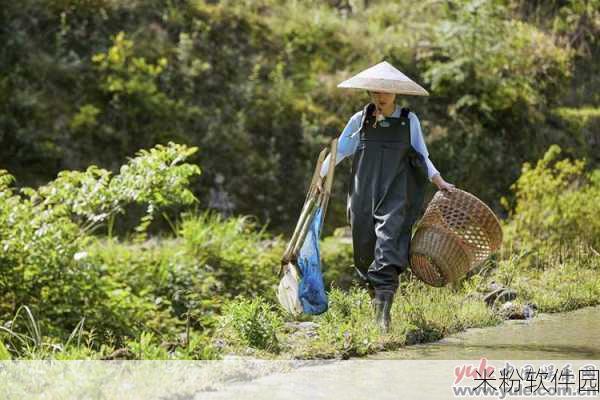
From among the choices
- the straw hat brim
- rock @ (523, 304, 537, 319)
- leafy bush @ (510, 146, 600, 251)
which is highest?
the straw hat brim

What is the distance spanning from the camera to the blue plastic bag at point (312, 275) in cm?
591

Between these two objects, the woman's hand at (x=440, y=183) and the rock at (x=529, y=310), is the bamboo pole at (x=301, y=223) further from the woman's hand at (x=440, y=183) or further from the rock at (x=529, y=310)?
the rock at (x=529, y=310)

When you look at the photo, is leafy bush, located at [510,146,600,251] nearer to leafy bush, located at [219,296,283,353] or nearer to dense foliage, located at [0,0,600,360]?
dense foliage, located at [0,0,600,360]

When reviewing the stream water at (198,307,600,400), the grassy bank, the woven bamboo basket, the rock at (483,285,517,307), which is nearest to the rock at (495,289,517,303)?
the rock at (483,285,517,307)

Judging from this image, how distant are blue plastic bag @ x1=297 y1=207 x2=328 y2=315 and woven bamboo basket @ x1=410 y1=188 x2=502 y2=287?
2.27 feet

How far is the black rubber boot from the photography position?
19.9ft

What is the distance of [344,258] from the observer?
1099 centimetres

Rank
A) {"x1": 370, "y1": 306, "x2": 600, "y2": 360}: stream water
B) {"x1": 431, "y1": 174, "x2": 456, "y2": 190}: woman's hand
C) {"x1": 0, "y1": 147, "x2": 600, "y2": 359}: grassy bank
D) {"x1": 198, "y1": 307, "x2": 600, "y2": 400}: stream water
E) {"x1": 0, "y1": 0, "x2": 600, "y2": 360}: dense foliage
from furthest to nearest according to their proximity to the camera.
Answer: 1. {"x1": 0, "y1": 0, "x2": 600, "y2": 360}: dense foliage
2. {"x1": 431, "y1": 174, "x2": 456, "y2": 190}: woman's hand
3. {"x1": 0, "y1": 147, "x2": 600, "y2": 359}: grassy bank
4. {"x1": 370, "y1": 306, "x2": 600, "y2": 360}: stream water
5. {"x1": 198, "y1": 307, "x2": 600, "y2": 400}: stream water

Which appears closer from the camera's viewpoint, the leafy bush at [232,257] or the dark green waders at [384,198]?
the dark green waders at [384,198]

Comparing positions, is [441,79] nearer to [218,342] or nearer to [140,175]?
[140,175]

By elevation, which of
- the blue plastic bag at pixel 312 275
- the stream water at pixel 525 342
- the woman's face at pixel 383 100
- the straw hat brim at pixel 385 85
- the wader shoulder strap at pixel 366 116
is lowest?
the stream water at pixel 525 342

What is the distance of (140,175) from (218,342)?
9.74 ft

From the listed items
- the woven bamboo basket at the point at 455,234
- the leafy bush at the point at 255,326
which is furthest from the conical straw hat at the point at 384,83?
the leafy bush at the point at 255,326

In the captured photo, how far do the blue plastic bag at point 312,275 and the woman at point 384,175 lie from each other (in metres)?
0.39
